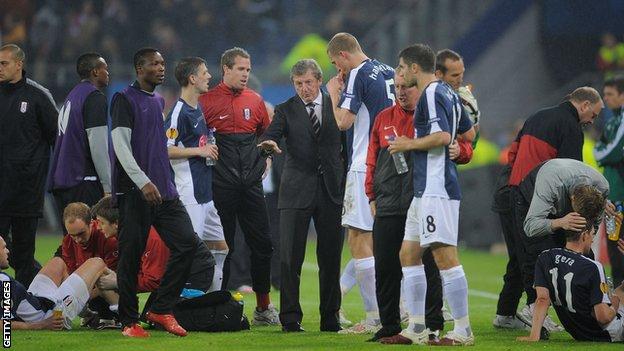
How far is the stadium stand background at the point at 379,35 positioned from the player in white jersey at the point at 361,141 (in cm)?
1463

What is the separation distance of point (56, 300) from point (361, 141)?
99.7 inches

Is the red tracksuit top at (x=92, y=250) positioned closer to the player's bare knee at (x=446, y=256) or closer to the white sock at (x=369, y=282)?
the white sock at (x=369, y=282)

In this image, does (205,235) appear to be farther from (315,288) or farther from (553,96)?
(553,96)

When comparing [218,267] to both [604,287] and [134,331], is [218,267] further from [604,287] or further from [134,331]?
[604,287]

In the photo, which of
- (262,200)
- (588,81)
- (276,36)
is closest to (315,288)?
(262,200)

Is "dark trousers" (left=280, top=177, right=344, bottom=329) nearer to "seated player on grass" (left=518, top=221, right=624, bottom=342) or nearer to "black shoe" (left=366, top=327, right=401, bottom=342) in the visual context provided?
"black shoe" (left=366, top=327, right=401, bottom=342)

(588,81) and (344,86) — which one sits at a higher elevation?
(588,81)

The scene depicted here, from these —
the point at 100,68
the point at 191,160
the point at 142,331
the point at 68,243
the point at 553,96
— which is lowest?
the point at 142,331

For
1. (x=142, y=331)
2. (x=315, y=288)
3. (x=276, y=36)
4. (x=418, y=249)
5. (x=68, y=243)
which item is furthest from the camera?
(x=276, y=36)

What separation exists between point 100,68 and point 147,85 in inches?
→ 62.2

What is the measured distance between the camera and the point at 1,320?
8.81m

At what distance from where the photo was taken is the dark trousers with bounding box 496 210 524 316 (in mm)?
9977

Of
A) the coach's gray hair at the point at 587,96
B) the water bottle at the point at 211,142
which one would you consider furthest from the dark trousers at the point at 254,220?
the coach's gray hair at the point at 587,96

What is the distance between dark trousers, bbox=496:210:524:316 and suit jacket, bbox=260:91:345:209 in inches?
59.9
